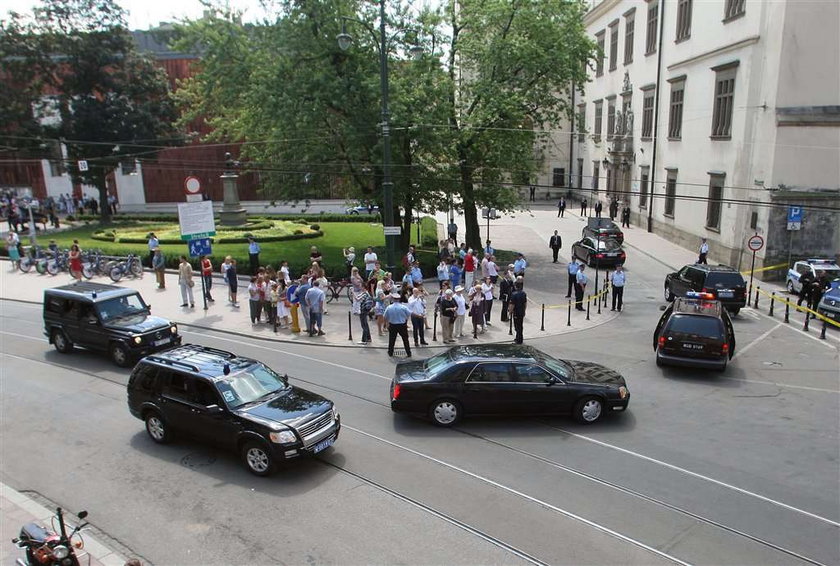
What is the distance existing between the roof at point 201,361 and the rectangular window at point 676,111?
1215 inches

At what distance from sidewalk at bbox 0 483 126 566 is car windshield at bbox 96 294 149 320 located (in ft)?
20.8

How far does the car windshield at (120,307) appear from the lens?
15008 mm

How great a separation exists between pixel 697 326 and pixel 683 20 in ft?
84.2

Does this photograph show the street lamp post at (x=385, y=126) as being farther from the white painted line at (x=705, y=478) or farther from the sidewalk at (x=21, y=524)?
the sidewalk at (x=21, y=524)

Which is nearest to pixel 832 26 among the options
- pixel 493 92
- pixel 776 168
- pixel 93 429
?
pixel 776 168

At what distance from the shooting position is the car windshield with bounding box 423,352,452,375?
11242 mm

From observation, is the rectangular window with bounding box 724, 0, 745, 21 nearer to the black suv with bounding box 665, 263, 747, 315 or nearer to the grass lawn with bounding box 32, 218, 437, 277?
A: the black suv with bounding box 665, 263, 747, 315

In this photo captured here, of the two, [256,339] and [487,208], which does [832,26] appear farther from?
[256,339]

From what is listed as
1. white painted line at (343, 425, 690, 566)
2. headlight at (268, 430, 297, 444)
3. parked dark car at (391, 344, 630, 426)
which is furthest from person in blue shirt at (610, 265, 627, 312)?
headlight at (268, 430, 297, 444)

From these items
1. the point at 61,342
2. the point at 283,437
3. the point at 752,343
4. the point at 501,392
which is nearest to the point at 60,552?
the point at 283,437

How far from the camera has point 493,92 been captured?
26578mm

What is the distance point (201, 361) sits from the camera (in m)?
10.3

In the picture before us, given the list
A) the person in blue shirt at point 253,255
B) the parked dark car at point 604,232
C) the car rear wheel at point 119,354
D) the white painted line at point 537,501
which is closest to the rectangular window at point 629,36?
the parked dark car at point 604,232

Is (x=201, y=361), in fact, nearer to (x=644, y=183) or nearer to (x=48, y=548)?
(x=48, y=548)
